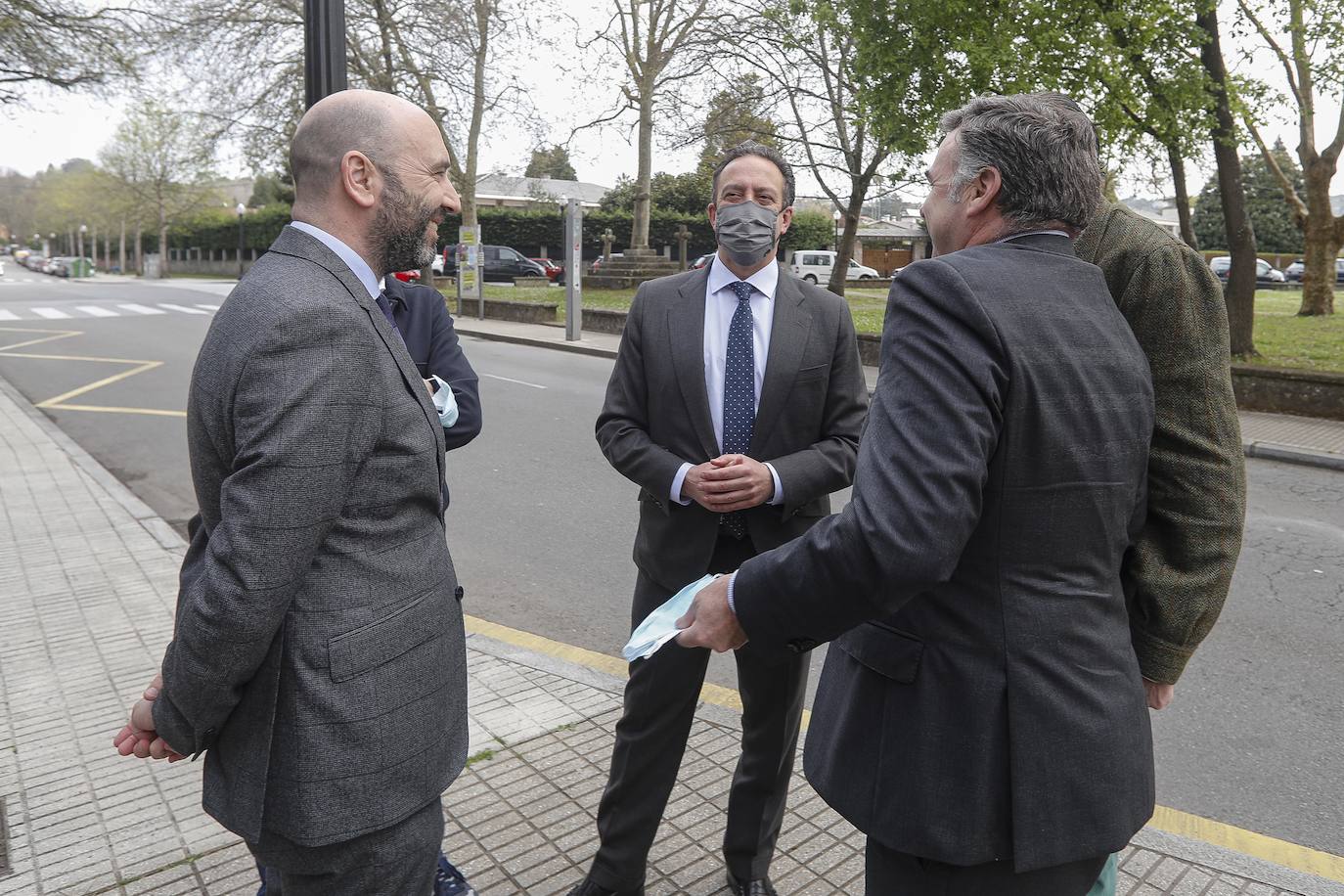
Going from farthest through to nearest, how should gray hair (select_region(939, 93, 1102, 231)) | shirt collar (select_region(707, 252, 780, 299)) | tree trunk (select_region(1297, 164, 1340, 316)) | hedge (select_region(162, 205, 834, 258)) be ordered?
hedge (select_region(162, 205, 834, 258)) → tree trunk (select_region(1297, 164, 1340, 316)) → shirt collar (select_region(707, 252, 780, 299)) → gray hair (select_region(939, 93, 1102, 231))

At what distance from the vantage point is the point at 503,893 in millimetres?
2770

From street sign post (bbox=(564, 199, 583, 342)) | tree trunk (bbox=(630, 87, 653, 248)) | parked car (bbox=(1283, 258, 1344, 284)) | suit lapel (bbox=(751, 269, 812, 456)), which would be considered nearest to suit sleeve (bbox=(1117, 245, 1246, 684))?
suit lapel (bbox=(751, 269, 812, 456))

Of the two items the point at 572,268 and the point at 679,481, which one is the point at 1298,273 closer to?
the point at 572,268

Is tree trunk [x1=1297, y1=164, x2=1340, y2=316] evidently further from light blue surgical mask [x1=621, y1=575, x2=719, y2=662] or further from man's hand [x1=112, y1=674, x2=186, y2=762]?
man's hand [x1=112, y1=674, x2=186, y2=762]

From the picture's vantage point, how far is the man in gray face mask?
8.67ft

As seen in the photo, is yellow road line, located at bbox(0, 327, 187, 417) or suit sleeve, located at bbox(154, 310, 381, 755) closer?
suit sleeve, located at bbox(154, 310, 381, 755)

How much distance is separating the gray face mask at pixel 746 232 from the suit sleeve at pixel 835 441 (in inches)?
11.7

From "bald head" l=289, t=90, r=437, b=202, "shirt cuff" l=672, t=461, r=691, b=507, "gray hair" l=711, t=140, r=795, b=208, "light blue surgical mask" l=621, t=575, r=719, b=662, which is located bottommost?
"light blue surgical mask" l=621, t=575, r=719, b=662

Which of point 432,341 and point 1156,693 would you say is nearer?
point 1156,693

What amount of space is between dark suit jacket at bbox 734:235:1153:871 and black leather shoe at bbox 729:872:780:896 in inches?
47.8

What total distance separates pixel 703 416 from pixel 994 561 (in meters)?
1.27

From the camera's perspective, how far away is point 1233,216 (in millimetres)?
14438

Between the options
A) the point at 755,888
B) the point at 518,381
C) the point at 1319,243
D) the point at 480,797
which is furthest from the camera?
the point at 1319,243

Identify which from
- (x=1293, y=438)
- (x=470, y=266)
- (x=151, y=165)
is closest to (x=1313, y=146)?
(x=1293, y=438)
